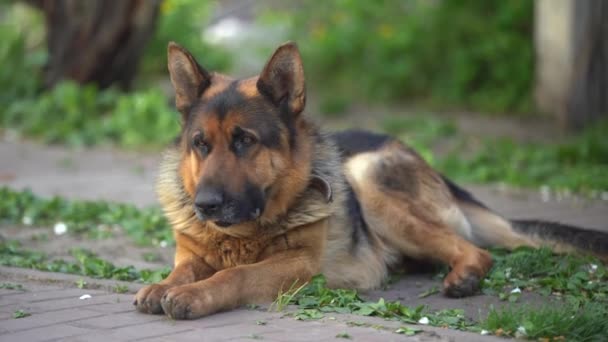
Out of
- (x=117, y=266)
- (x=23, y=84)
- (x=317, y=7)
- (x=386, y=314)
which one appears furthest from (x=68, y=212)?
(x=317, y=7)

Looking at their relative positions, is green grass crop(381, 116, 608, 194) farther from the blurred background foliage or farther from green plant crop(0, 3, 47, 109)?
green plant crop(0, 3, 47, 109)

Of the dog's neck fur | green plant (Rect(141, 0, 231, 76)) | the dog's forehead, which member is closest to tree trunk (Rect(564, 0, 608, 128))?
green plant (Rect(141, 0, 231, 76))

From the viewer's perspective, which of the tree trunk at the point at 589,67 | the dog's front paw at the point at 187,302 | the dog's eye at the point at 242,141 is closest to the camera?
the dog's front paw at the point at 187,302

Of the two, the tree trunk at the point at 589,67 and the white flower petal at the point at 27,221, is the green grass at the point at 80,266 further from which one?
the tree trunk at the point at 589,67

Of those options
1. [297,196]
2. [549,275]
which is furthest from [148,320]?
[549,275]

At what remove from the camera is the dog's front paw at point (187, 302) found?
4.66 meters

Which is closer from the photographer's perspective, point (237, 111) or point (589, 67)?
point (237, 111)

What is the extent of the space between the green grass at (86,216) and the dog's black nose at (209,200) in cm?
257

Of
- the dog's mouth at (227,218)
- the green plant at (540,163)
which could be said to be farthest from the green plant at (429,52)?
the dog's mouth at (227,218)

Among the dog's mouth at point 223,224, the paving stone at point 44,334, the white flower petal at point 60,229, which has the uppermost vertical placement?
the dog's mouth at point 223,224

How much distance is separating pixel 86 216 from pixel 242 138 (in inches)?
134

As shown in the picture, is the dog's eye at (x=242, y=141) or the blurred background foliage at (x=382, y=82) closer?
the dog's eye at (x=242, y=141)

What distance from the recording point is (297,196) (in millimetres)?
5547

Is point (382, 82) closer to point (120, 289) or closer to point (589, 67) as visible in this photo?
point (589, 67)
